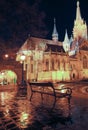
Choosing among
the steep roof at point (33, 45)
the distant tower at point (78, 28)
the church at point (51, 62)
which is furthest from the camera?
the distant tower at point (78, 28)

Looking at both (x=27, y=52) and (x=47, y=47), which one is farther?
(x=47, y=47)

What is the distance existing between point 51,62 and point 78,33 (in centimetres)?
2920

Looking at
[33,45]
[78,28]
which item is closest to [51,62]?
[33,45]

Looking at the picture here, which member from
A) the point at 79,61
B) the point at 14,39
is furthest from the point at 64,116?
the point at 79,61

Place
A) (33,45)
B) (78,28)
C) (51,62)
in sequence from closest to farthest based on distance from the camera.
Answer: (51,62) → (33,45) → (78,28)

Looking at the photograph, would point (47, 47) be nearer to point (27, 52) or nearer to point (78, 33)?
point (27, 52)

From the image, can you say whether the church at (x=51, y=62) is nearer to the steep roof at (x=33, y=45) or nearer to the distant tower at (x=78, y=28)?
the steep roof at (x=33, y=45)

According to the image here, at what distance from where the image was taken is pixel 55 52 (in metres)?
49.7

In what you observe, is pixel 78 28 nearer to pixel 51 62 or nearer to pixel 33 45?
pixel 33 45

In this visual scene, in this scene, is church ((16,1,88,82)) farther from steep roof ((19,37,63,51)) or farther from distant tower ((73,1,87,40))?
distant tower ((73,1,87,40))

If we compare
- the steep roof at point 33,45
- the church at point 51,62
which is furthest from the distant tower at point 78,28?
the steep roof at point 33,45

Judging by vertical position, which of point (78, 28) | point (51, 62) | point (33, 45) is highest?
point (78, 28)

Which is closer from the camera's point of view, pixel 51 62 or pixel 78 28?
pixel 51 62

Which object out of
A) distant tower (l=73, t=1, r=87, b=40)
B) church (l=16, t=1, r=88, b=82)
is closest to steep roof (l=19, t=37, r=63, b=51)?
church (l=16, t=1, r=88, b=82)
